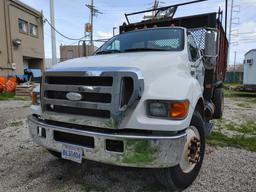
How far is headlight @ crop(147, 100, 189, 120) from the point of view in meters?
2.21

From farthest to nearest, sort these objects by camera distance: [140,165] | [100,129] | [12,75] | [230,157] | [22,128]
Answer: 1. [12,75]
2. [22,128]
3. [230,157]
4. [100,129]
5. [140,165]

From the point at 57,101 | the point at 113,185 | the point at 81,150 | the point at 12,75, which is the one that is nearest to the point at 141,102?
the point at 81,150

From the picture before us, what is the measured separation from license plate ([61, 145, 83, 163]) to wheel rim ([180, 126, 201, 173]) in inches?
46.0

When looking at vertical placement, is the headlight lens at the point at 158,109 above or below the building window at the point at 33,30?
below

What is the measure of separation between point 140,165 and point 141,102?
2.07ft

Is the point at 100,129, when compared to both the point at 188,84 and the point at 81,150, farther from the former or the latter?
the point at 188,84

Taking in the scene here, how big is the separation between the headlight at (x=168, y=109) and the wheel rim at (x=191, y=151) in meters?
0.45

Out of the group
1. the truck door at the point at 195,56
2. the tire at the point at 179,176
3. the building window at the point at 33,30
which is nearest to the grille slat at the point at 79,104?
the tire at the point at 179,176

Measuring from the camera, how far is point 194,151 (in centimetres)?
276

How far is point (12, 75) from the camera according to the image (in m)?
16.0

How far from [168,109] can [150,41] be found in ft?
5.75

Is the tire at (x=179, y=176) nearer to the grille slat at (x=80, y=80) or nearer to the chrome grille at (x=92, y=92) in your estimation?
the chrome grille at (x=92, y=92)

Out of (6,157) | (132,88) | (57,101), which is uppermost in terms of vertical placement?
(132,88)

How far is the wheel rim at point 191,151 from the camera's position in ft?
8.47
